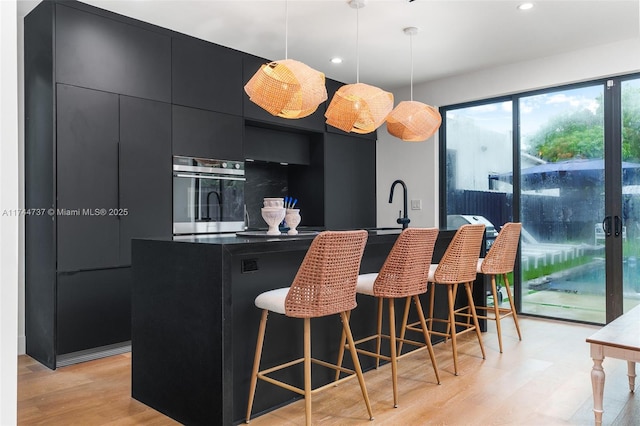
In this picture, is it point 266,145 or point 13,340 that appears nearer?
point 13,340

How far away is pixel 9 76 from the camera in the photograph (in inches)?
42.5

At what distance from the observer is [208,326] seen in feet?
7.22

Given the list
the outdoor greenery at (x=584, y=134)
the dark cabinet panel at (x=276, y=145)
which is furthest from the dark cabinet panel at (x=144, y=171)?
the outdoor greenery at (x=584, y=134)

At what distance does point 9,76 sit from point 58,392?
7.60 feet

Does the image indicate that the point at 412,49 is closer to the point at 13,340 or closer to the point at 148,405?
the point at 148,405

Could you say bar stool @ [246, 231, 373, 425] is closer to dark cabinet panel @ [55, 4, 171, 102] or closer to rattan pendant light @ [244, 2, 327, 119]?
rattan pendant light @ [244, 2, 327, 119]

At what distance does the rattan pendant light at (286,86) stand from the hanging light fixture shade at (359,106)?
0.32 metres

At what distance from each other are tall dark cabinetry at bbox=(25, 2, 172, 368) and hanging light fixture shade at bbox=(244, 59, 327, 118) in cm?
132

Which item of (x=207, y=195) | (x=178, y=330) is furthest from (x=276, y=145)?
(x=178, y=330)

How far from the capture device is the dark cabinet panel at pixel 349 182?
5340 millimetres

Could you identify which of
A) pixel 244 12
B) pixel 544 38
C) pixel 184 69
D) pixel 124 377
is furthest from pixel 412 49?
pixel 124 377

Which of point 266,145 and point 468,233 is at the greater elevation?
point 266,145

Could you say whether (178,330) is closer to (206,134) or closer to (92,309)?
(92,309)

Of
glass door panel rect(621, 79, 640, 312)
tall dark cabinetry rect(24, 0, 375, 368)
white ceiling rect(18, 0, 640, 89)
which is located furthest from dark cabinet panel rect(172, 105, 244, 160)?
glass door panel rect(621, 79, 640, 312)
